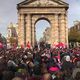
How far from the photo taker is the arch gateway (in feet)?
254

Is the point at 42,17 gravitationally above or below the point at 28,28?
above

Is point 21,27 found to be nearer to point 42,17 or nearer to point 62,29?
point 42,17

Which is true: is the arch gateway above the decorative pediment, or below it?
below

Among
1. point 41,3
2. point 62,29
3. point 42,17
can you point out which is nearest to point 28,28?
point 42,17

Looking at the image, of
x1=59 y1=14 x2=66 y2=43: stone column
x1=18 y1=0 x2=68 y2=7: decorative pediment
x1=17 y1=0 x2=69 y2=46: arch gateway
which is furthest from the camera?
x1=59 y1=14 x2=66 y2=43: stone column

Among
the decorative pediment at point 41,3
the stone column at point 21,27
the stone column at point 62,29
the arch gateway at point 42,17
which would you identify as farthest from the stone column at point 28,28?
the stone column at point 62,29

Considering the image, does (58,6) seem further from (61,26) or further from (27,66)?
(27,66)

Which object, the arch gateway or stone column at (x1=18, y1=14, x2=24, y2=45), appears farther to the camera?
stone column at (x1=18, y1=14, x2=24, y2=45)

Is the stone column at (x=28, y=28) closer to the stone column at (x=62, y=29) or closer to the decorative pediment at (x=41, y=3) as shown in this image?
the decorative pediment at (x=41, y=3)

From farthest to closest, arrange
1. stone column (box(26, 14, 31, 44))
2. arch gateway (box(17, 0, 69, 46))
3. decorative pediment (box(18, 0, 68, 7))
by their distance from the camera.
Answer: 1. stone column (box(26, 14, 31, 44))
2. arch gateway (box(17, 0, 69, 46))
3. decorative pediment (box(18, 0, 68, 7))

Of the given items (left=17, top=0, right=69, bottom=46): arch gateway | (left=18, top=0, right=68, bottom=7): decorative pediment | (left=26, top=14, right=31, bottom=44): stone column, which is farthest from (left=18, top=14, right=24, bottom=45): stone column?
(left=18, top=0, right=68, bottom=7): decorative pediment

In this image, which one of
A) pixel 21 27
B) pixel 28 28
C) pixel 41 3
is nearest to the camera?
pixel 41 3

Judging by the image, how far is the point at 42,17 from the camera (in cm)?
7806

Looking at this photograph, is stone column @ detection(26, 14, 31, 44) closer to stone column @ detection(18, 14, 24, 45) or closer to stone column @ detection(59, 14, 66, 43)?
stone column @ detection(18, 14, 24, 45)
